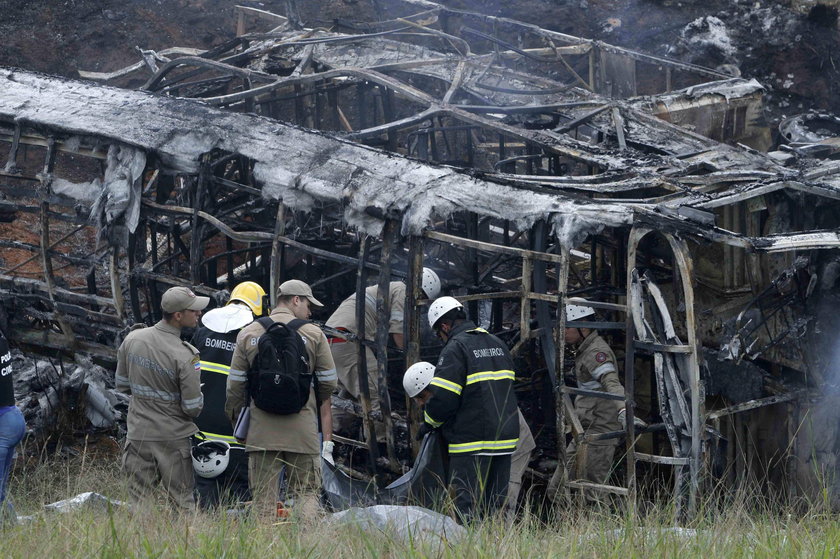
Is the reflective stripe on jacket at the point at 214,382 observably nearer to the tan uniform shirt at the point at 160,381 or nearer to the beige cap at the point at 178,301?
the tan uniform shirt at the point at 160,381

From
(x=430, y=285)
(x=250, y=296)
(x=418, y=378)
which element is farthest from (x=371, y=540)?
(x=430, y=285)

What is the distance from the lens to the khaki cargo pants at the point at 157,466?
6039 millimetres

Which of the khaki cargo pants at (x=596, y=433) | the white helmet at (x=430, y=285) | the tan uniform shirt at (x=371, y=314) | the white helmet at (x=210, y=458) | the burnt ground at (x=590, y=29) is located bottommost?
the khaki cargo pants at (x=596, y=433)

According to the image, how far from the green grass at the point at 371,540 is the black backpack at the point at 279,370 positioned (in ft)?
2.74

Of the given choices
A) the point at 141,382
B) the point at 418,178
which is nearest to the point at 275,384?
the point at 141,382

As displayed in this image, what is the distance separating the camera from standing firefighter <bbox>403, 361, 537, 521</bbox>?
6082 millimetres

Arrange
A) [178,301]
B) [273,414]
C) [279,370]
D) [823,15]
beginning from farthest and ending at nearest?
1. [823,15]
2. [178,301]
3. [273,414]
4. [279,370]

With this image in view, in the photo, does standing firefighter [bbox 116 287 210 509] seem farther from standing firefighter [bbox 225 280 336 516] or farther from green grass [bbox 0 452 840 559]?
green grass [bbox 0 452 840 559]

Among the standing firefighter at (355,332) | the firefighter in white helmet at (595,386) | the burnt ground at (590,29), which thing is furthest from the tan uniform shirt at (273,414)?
the burnt ground at (590,29)

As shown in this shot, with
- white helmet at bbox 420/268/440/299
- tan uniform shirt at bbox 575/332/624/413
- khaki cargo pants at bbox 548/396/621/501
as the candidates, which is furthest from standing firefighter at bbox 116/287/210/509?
tan uniform shirt at bbox 575/332/624/413

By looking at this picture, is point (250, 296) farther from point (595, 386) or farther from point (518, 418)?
point (595, 386)

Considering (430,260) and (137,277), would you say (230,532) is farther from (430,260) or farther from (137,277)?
(430,260)

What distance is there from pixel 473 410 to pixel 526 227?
1395 mm

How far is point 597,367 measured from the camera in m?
7.43
